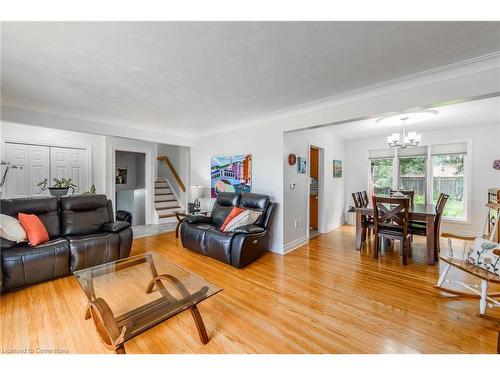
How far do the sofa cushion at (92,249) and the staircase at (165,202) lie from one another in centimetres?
294

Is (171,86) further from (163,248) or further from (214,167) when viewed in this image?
(163,248)

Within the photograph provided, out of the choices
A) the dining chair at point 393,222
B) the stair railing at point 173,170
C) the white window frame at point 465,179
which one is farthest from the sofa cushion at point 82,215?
the white window frame at point 465,179

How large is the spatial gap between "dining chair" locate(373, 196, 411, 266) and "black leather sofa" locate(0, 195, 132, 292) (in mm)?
3757

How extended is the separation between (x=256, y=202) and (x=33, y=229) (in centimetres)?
289

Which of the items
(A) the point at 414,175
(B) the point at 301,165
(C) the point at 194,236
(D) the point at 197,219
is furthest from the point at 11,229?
(A) the point at 414,175

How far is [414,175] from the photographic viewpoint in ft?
16.7

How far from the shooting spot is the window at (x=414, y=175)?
499 cm

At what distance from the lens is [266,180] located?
373 cm

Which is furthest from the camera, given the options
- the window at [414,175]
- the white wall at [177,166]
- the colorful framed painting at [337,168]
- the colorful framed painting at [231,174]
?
the white wall at [177,166]

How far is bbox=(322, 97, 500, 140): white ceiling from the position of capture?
126 inches

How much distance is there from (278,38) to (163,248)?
3.56 m

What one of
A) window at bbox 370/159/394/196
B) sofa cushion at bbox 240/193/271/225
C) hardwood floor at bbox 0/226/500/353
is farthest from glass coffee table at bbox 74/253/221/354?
window at bbox 370/159/394/196

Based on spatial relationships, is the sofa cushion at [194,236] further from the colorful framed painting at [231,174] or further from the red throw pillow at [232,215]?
the colorful framed painting at [231,174]
